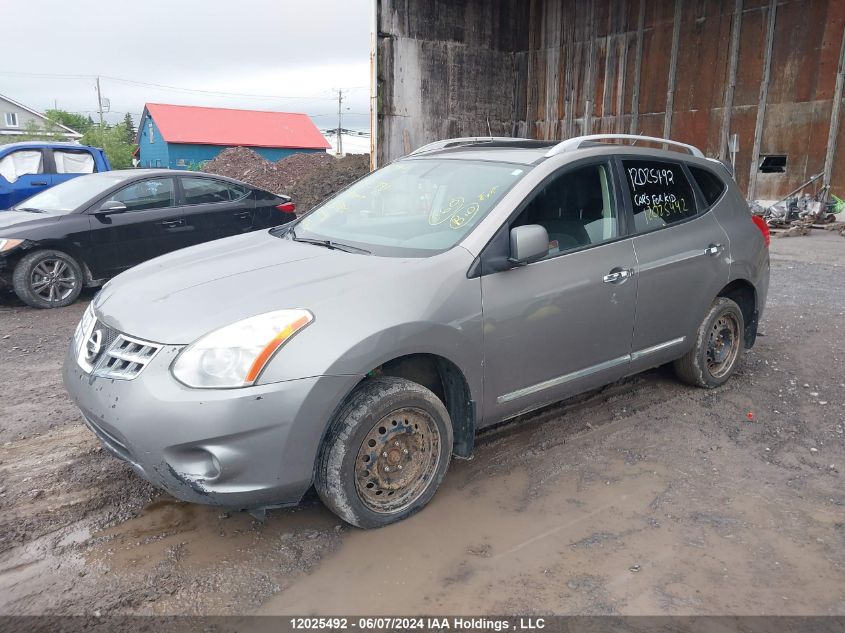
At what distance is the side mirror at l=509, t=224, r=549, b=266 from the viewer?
10.3ft

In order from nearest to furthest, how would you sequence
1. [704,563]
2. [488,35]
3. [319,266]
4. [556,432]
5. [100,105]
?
1. [704,563]
2. [319,266]
3. [556,432]
4. [488,35]
5. [100,105]

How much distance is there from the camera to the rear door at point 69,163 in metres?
11.4

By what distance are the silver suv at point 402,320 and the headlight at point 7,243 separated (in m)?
4.43

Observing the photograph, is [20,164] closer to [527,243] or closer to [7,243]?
[7,243]

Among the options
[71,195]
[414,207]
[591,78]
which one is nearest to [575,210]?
[414,207]

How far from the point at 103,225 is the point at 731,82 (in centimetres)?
1333

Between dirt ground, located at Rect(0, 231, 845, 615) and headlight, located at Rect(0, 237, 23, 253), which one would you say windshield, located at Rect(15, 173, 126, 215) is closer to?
headlight, located at Rect(0, 237, 23, 253)

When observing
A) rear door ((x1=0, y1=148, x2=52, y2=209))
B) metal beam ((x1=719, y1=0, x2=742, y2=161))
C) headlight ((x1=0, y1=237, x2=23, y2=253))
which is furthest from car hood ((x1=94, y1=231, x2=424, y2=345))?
metal beam ((x1=719, y1=0, x2=742, y2=161))

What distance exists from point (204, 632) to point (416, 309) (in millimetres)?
1532

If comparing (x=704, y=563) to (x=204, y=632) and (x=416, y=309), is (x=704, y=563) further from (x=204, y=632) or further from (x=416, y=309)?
(x=204, y=632)

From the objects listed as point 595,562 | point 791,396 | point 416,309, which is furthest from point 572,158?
point 791,396

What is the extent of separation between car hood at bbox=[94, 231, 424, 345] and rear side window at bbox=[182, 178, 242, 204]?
197 inches

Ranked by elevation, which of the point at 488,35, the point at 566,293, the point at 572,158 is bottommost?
the point at 566,293

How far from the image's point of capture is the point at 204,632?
2.35 metres
